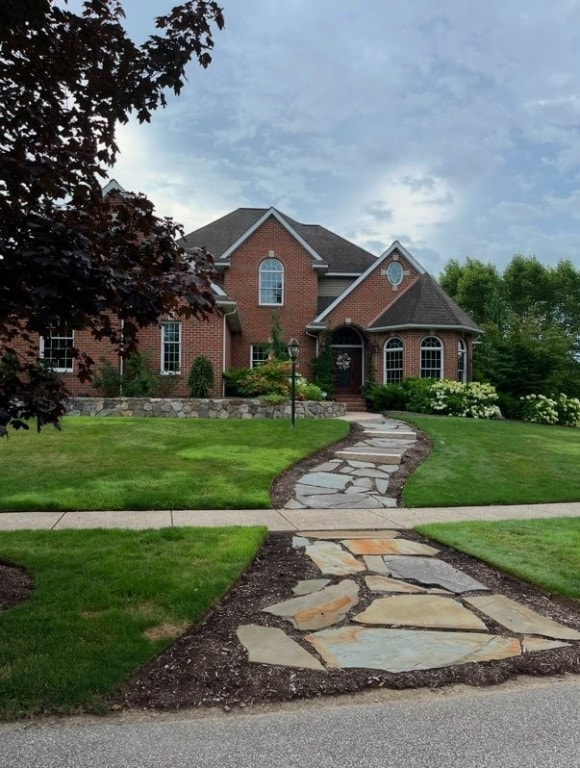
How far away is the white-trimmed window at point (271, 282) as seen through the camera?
23.7m

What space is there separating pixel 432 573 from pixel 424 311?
1781 cm

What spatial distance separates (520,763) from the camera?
2510 millimetres

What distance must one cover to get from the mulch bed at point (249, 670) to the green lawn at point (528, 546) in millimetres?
287

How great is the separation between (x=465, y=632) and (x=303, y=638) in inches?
42.6

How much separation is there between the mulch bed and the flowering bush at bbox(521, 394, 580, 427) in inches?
667

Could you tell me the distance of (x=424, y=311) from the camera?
21891 mm

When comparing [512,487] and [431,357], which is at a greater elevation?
[431,357]

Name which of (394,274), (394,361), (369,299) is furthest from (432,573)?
(394,274)

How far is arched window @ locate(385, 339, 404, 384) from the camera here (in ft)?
73.5

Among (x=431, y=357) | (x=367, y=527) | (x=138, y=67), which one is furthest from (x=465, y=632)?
(x=431, y=357)

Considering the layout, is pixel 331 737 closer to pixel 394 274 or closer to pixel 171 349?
pixel 171 349

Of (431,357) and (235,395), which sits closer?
(235,395)

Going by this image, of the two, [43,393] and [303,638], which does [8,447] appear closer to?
[43,393]

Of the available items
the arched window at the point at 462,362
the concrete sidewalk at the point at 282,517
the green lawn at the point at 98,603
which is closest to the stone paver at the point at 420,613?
the green lawn at the point at 98,603
